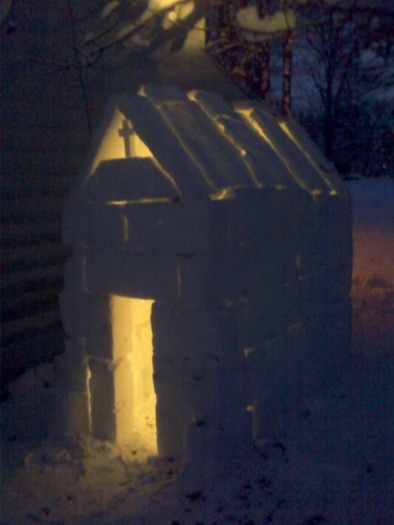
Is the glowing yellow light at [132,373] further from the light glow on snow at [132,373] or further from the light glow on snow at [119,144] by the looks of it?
the light glow on snow at [119,144]

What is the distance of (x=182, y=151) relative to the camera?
4027mm

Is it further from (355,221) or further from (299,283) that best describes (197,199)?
(355,221)

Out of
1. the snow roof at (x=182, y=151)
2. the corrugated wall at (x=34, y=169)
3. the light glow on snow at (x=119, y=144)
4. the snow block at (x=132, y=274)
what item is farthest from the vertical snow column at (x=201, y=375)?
the corrugated wall at (x=34, y=169)

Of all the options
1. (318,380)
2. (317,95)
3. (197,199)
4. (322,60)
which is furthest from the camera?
(317,95)

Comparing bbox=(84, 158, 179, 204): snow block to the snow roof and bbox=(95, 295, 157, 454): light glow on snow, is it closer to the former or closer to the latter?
the snow roof

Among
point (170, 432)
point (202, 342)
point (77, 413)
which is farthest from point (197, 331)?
point (77, 413)

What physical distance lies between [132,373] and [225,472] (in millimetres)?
1206

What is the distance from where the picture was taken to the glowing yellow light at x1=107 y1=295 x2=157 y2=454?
179 inches

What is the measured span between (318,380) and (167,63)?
456cm

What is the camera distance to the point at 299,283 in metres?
4.73

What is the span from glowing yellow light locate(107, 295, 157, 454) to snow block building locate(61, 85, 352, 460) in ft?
0.05

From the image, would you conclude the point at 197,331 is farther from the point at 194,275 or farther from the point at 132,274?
the point at 132,274

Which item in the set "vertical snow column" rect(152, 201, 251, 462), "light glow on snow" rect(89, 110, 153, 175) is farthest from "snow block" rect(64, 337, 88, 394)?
"light glow on snow" rect(89, 110, 153, 175)

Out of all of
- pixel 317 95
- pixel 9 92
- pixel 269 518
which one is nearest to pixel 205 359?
pixel 269 518
